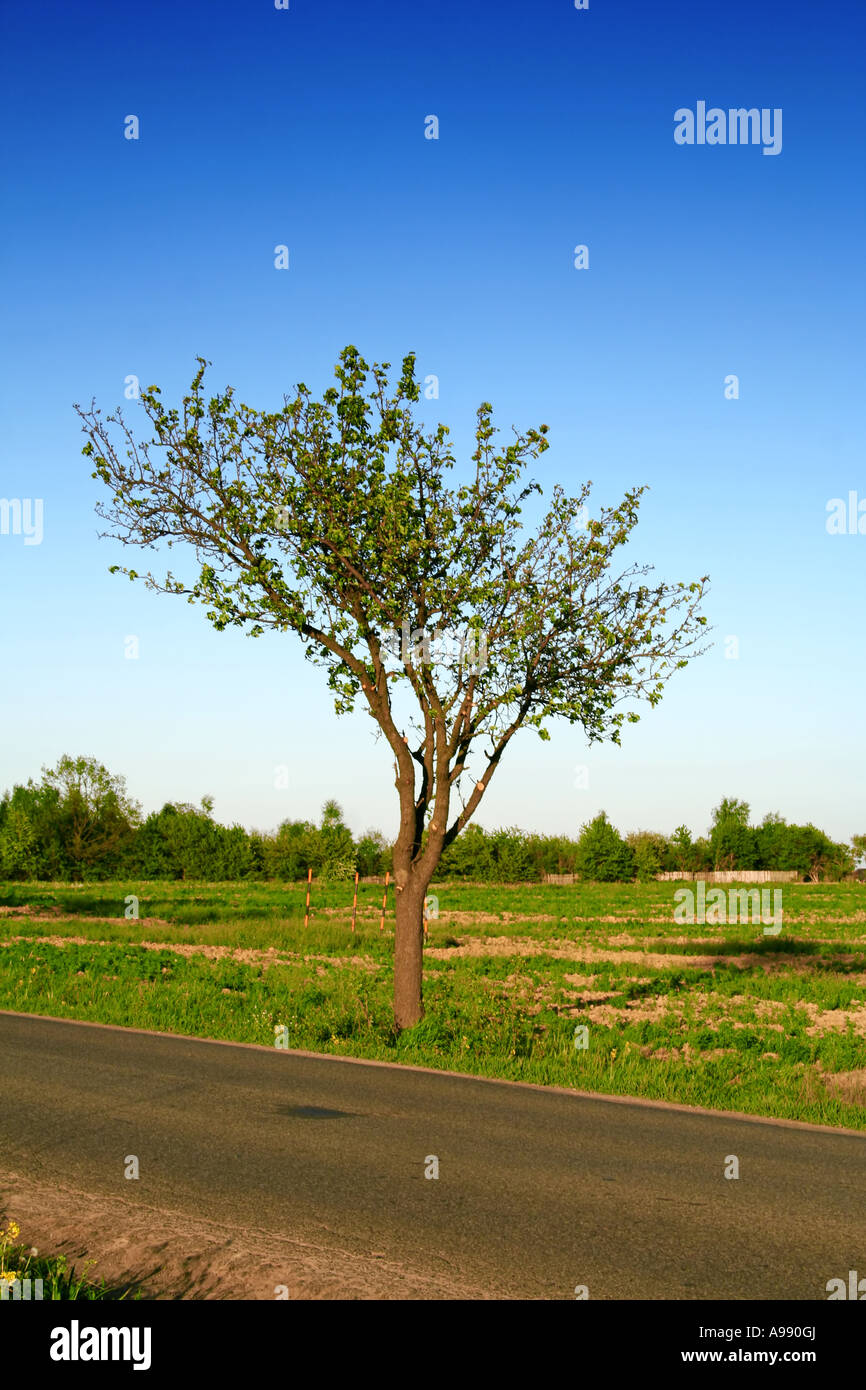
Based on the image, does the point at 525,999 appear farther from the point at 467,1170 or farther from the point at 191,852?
the point at 191,852

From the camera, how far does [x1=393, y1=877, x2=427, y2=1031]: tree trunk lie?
50.2 ft

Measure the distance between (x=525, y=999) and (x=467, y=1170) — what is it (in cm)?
987

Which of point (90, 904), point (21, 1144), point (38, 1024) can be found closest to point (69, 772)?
point (90, 904)

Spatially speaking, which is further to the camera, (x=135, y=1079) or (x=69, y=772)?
(x=69, y=772)

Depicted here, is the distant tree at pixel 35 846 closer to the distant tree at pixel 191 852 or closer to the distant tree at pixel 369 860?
the distant tree at pixel 191 852

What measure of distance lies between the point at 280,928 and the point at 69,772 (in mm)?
89625

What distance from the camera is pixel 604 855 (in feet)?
361

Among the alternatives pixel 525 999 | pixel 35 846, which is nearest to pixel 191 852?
pixel 35 846

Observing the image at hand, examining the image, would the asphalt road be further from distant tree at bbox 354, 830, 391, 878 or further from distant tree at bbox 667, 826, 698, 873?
distant tree at bbox 667, 826, 698, 873

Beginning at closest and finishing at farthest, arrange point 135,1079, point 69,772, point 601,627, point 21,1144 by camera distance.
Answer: point 21,1144, point 135,1079, point 601,627, point 69,772

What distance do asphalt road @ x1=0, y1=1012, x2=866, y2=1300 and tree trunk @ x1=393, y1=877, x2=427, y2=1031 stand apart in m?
2.64
